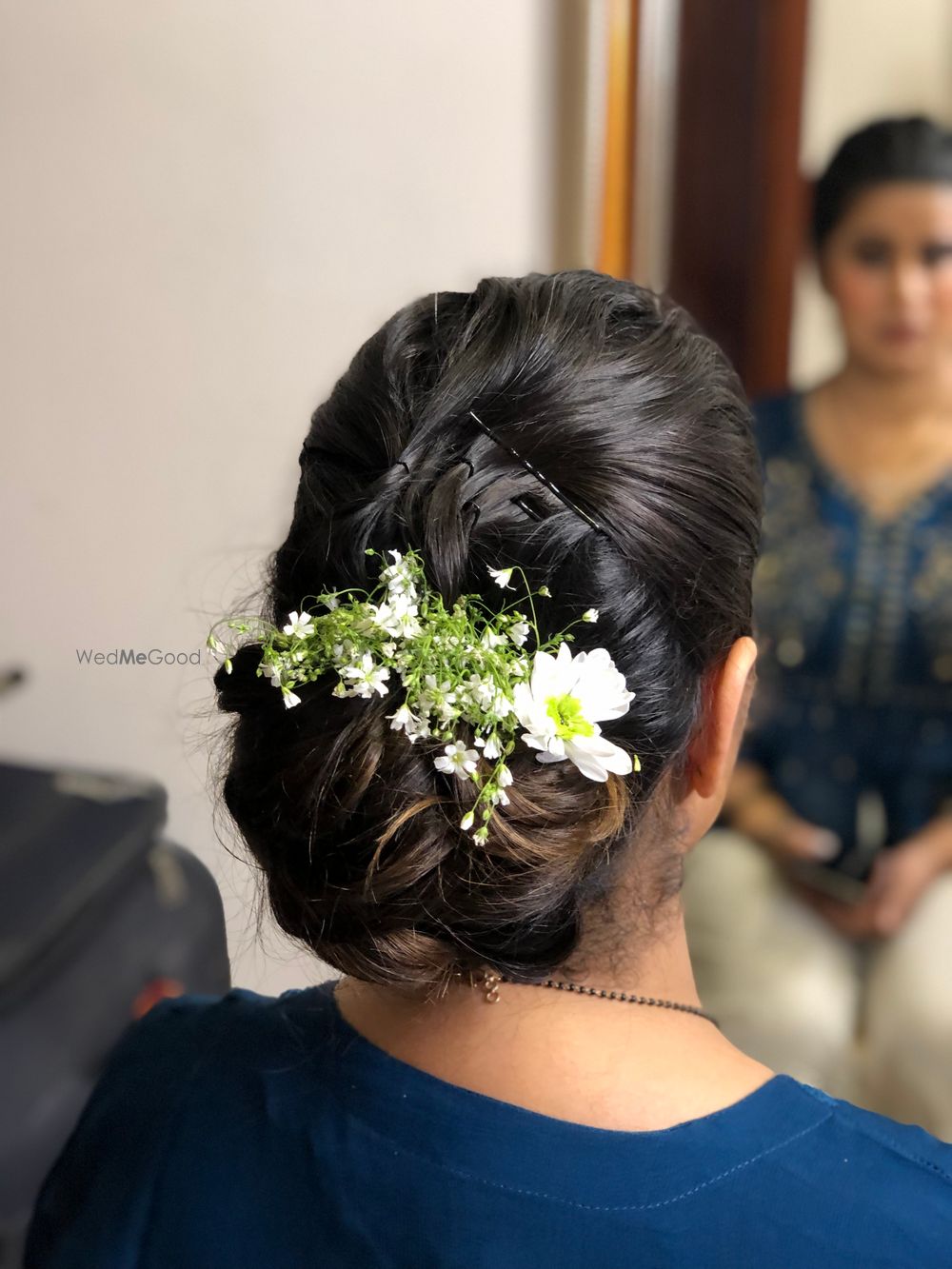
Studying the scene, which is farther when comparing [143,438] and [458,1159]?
[143,438]

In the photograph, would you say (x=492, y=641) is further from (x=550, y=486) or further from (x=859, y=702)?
(x=859, y=702)

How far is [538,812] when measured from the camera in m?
0.49

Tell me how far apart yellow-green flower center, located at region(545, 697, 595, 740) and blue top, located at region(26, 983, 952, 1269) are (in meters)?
0.18

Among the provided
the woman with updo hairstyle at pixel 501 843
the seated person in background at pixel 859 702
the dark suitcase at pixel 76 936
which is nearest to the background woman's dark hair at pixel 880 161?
the seated person in background at pixel 859 702

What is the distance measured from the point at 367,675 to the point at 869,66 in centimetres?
80

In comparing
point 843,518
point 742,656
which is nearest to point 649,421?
point 742,656

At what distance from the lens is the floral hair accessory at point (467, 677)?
0.47 metres

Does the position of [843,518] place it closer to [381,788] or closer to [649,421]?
[649,421]

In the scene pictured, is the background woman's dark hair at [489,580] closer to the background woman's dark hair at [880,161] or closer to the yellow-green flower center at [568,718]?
the yellow-green flower center at [568,718]

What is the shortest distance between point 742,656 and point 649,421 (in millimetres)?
130

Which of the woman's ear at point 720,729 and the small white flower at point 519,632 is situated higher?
the small white flower at point 519,632

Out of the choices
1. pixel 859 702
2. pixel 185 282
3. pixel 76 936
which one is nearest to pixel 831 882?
pixel 859 702

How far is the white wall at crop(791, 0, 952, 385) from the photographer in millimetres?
925

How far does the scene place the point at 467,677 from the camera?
1.56 feet
